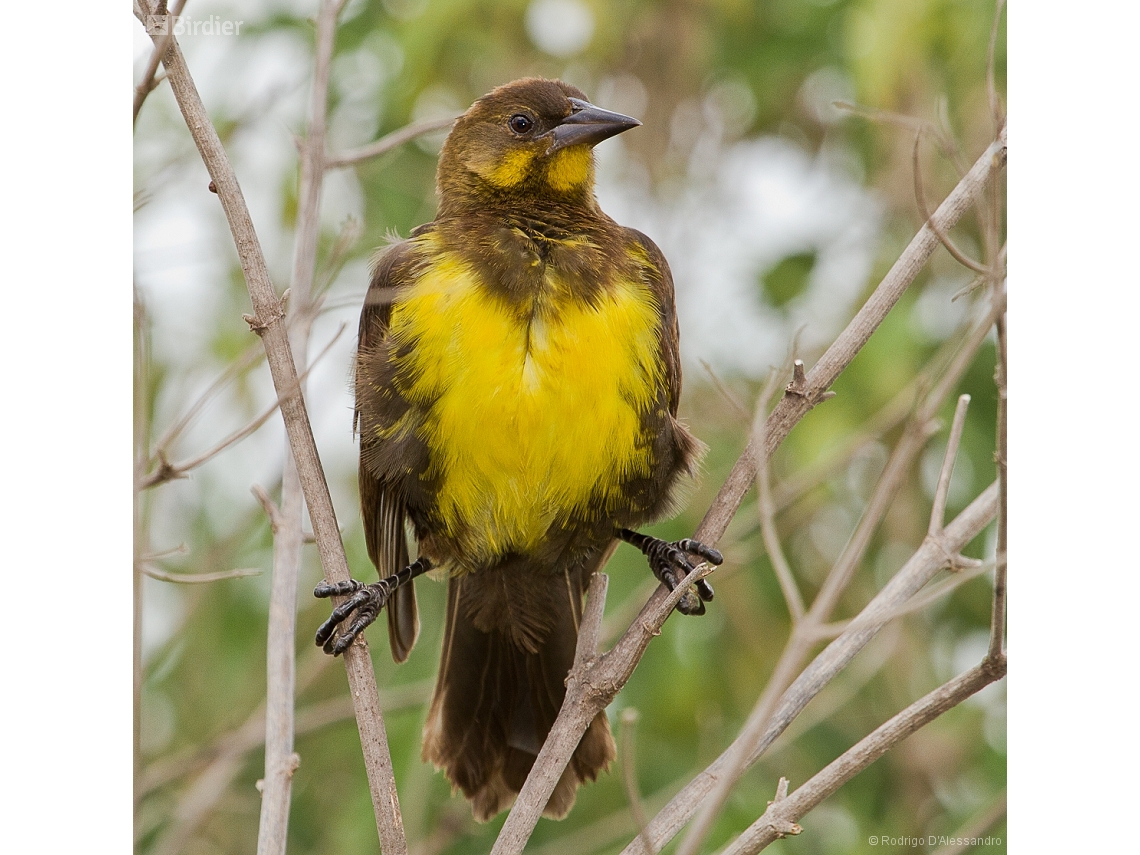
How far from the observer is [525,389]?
233 centimetres

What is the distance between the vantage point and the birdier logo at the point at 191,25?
2.27 metres

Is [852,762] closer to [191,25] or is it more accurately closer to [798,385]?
[798,385]

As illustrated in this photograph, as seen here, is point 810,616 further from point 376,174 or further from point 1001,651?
point 376,174

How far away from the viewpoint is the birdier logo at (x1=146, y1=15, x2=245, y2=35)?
2.27 metres

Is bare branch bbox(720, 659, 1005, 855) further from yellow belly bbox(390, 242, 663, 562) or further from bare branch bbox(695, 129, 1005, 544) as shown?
yellow belly bbox(390, 242, 663, 562)

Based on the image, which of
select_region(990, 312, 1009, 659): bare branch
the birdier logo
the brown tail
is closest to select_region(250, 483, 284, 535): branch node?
the brown tail

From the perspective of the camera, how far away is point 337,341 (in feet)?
8.35

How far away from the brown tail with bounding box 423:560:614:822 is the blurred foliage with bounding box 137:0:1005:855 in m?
0.21

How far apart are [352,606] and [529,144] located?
114 cm

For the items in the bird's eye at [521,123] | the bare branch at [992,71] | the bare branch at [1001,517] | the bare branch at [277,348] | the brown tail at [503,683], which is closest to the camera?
the bare branch at [1001,517]

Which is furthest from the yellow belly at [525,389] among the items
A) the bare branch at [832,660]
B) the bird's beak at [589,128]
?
the bare branch at [832,660]

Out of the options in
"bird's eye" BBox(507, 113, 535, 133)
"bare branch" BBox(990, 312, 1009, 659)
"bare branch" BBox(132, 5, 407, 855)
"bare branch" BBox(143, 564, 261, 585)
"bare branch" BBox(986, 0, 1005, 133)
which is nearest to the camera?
"bare branch" BBox(990, 312, 1009, 659)

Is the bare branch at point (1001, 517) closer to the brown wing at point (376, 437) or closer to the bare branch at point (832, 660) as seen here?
the bare branch at point (832, 660)

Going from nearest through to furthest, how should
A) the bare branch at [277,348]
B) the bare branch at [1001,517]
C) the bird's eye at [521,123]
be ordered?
the bare branch at [1001,517] → the bare branch at [277,348] → the bird's eye at [521,123]
